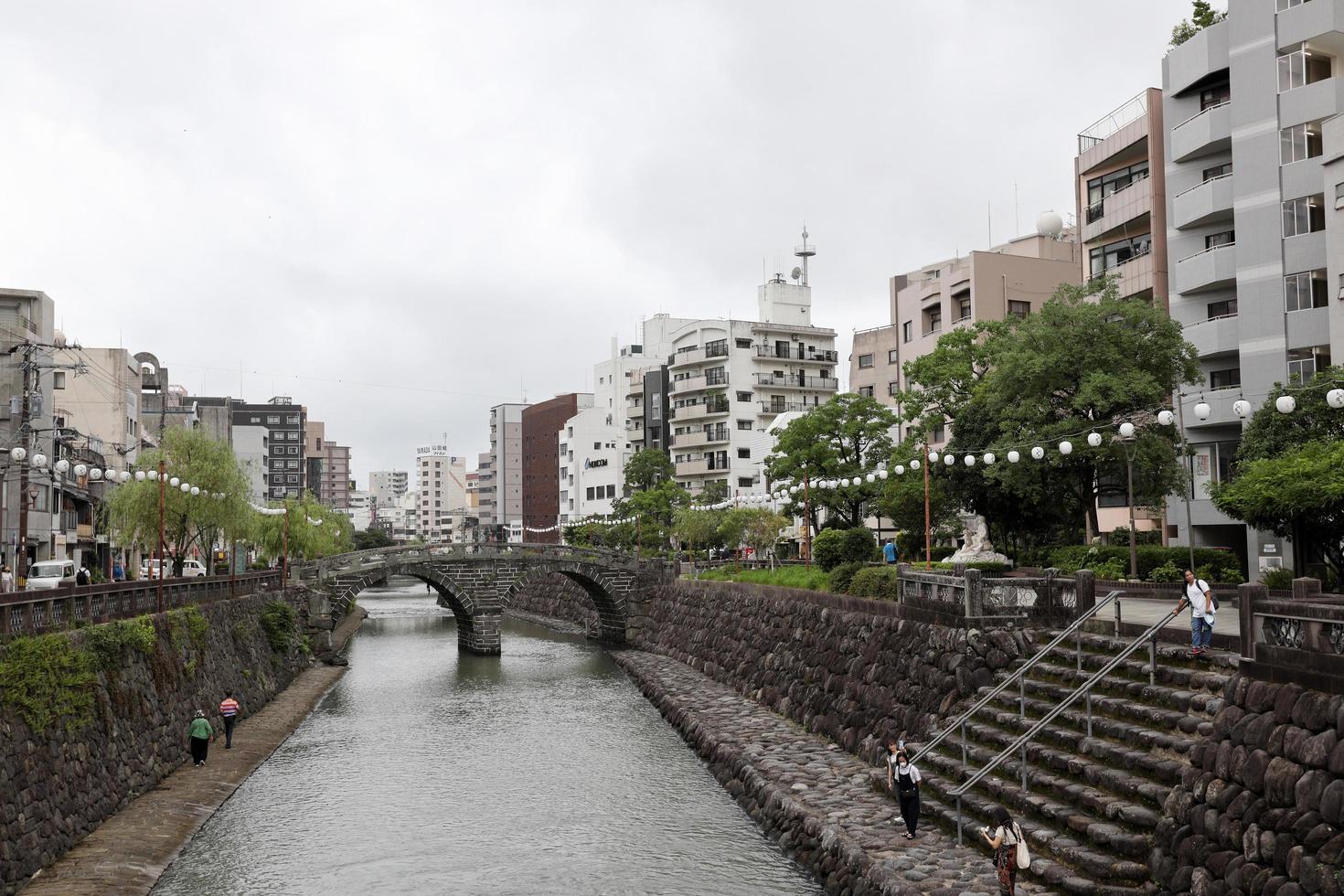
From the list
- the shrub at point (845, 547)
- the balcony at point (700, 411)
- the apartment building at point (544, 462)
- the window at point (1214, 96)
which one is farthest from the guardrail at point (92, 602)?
the apartment building at point (544, 462)

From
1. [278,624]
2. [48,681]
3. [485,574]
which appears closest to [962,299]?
[485,574]

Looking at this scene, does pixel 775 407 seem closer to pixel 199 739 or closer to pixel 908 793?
pixel 199 739

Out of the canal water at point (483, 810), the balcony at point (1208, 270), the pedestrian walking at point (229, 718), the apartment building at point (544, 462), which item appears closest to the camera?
the canal water at point (483, 810)

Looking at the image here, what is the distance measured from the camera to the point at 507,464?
5842 inches

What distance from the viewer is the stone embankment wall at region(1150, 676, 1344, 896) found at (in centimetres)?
1056

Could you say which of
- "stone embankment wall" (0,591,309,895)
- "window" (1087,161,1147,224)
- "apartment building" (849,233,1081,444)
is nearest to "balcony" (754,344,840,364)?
"apartment building" (849,233,1081,444)

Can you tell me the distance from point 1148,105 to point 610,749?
34.5 meters

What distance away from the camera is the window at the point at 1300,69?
36.6 meters

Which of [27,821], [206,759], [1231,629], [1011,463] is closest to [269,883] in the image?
[27,821]

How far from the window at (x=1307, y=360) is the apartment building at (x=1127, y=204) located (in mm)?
6065

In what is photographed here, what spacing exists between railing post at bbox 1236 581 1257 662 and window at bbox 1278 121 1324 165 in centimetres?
2946

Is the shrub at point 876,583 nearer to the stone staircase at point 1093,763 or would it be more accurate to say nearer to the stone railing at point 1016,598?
the stone railing at point 1016,598

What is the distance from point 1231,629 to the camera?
1878cm

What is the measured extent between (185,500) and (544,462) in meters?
84.9
